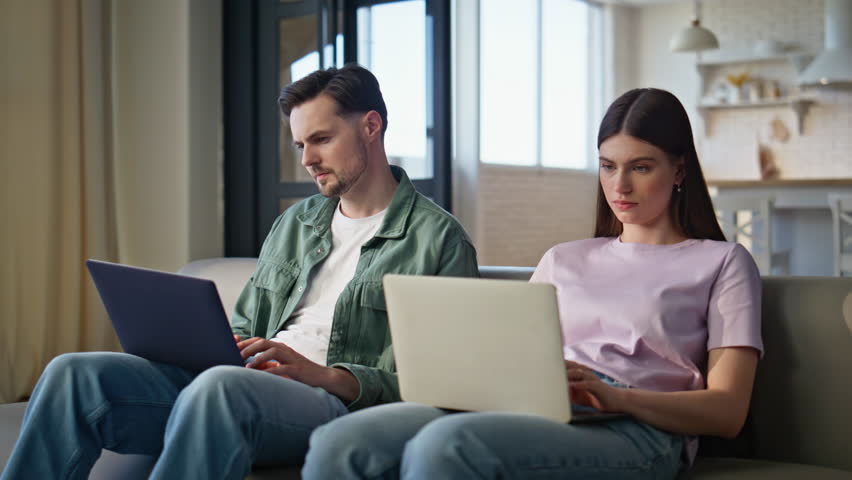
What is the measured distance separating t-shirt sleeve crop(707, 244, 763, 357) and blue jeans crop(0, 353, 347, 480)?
656 millimetres

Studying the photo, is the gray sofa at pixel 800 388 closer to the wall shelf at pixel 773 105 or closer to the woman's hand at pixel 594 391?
the woman's hand at pixel 594 391

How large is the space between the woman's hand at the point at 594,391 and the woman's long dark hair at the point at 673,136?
44 centimetres

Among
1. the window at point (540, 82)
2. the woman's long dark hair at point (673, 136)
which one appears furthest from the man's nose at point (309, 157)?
the window at point (540, 82)

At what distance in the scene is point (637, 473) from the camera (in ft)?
4.15

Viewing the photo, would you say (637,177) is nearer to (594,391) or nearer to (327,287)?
(594,391)

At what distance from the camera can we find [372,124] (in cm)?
192

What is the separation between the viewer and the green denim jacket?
1.73 meters

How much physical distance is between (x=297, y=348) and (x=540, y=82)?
18.5ft

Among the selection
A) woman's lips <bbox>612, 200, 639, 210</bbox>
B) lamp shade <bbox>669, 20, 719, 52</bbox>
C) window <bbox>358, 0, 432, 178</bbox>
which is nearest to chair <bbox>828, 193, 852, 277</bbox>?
lamp shade <bbox>669, 20, 719, 52</bbox>

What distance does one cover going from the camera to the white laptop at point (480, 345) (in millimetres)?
1146

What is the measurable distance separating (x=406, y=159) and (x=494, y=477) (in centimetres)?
218

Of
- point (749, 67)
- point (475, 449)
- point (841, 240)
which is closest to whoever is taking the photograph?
point (475, 449)

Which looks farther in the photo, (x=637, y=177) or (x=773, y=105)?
(x=773, y=105)

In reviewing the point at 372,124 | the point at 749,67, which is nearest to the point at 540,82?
the point at 749,67
